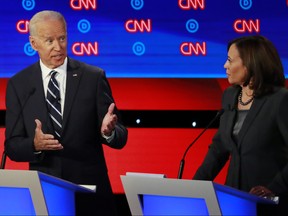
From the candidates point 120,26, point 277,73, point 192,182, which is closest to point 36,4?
point 120,26

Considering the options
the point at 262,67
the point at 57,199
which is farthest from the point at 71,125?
the point at 262,67

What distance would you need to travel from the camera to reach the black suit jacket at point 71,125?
4.16m

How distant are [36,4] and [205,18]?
1141 millimetres

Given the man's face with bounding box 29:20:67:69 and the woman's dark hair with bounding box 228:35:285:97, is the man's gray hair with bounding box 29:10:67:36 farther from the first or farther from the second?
the woman's dark hair with bounding box 228:35:285:97

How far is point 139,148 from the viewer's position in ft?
18.6

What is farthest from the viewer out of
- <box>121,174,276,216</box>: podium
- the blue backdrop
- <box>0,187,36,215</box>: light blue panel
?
the blue backdrop

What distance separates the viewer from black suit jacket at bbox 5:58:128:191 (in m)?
4.16

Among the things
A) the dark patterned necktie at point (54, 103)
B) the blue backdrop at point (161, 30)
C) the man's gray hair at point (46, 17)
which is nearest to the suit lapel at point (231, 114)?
the dark patterned necktie at point (54, 103)

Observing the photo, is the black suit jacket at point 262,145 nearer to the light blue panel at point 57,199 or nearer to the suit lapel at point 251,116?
the suit lapel at point 251,116

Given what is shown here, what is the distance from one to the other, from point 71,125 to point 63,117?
60 millimetres

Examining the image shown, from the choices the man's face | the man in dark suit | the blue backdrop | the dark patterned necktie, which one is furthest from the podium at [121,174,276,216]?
the blue backdrop

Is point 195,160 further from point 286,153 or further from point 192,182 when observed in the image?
point 192,182

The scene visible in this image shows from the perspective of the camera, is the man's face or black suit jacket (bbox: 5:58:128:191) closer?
black suit jacket (bbox: 5:58:128:191)

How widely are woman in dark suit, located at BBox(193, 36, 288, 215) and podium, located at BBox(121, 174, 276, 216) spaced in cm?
51
